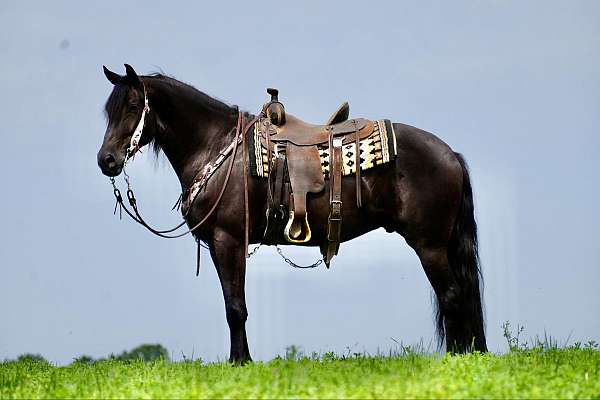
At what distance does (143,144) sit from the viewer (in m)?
8.59

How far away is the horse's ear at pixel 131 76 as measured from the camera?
8.39m

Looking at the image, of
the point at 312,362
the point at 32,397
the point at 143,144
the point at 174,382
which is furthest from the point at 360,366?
the point at 143,144

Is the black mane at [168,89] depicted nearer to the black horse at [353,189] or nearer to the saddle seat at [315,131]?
the black horse at [353,189]

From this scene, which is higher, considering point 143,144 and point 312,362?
point 143,144

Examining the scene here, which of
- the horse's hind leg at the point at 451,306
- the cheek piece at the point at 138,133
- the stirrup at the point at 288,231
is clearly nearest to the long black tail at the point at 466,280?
the horse's hind leg at the point at 451,306

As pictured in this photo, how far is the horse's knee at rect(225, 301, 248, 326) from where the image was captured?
26.1 feet

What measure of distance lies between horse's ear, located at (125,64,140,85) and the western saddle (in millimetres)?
1358

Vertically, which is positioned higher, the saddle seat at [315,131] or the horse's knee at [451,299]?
the saddle seat at [315,131]

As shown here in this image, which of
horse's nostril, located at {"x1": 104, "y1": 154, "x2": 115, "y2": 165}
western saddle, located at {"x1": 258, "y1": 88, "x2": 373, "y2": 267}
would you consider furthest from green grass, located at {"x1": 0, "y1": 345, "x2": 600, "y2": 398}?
horse's nostril, located at {"x1": 104, "y1": 154, "x2": 115, "y2": 165}

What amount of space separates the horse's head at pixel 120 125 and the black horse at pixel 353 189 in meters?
0.01

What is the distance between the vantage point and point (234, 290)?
26.1 feet

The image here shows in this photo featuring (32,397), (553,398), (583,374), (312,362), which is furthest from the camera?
(312,362)

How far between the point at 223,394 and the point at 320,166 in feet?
10.5

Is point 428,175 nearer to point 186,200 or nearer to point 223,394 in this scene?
point 186,200
